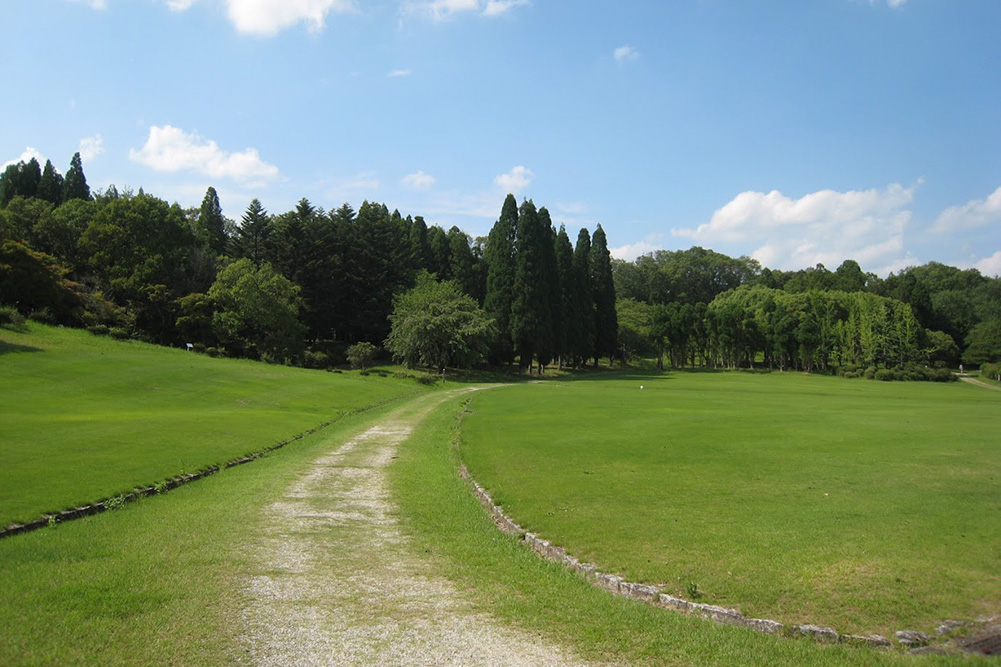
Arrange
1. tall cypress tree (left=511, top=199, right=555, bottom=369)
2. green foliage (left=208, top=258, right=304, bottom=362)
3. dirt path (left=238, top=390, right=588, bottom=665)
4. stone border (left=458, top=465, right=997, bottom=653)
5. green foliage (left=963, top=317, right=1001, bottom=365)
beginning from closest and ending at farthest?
dirt path (left=238, top=390, right=588, bottom=665) < stone border (left=458, top=465, right=997, bottom=653) < green foliage (left=208, top=258, right=304, bottom=362) < tall cypress tree (left=511, top=199, right=555, bottom=369) < green foliage (left=963, top=317, right=1001, bottom=365)

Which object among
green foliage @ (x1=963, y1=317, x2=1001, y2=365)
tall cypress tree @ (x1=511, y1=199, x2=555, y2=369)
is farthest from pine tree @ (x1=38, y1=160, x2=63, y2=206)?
green foliage @ (x1=963, y1=317, x2=1001, y2=365)

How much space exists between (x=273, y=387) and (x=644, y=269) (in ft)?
384

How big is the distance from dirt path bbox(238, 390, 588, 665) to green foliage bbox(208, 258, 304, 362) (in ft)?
154

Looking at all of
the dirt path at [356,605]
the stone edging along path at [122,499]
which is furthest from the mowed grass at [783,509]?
the stone edging along path at [122,499]

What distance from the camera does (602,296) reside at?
8481cm

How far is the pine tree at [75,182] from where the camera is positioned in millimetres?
87438

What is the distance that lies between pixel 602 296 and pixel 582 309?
6.70m

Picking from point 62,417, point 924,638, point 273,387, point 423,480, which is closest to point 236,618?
point 924,638

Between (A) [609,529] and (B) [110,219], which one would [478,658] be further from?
(B) [110,219]

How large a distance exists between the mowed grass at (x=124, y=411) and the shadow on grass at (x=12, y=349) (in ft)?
0.31

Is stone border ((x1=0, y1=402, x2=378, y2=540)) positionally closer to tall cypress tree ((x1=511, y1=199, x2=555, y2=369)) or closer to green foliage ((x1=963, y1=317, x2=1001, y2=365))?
tall cypress tree ((x1=511, y1=199, x2=555, y2=369))

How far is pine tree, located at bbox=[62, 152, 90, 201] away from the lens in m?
87.4

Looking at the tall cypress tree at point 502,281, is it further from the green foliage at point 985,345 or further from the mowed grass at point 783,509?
the green foliage at point 985,345

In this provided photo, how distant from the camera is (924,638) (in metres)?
5.89
